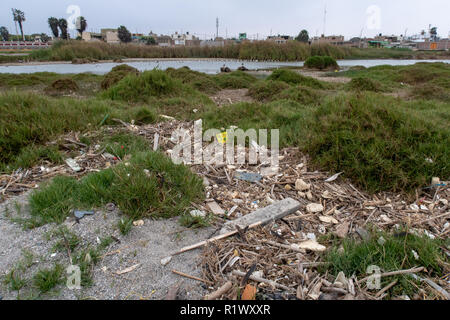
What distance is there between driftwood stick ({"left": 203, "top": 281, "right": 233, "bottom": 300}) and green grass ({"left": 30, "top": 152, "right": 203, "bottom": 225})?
2.89 ft

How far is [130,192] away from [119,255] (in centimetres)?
59

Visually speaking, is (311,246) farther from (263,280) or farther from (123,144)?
(123,144)

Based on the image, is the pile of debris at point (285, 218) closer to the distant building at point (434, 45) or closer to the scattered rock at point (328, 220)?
Answer: the scattered rock at point (328, 220)

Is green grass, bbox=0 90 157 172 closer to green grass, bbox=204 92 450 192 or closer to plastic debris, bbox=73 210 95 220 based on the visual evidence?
plastic debris, bbox=73 210 95 220

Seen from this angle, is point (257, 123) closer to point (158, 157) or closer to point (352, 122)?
point (352, 122)

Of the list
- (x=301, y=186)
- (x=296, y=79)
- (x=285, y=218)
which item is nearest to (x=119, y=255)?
(x=285, y=218)

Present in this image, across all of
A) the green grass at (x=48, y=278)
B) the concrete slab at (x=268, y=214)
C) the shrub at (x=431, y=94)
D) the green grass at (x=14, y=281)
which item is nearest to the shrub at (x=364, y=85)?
the shrub at (x=431, y=94)

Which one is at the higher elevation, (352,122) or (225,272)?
(352,122)

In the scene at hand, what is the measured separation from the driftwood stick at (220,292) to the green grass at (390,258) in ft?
2.14

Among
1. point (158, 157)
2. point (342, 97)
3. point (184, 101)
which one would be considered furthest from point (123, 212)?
point (184, 101)

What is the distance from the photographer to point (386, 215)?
2594mm

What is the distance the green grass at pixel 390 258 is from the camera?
1800 millimetres

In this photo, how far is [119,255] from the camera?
204cm

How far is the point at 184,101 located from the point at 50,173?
12.3 ft
